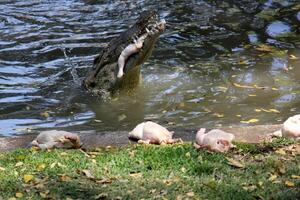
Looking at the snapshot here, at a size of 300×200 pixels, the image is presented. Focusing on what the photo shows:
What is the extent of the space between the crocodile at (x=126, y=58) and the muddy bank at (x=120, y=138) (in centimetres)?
270

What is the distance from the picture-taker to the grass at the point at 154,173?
472 centimetres

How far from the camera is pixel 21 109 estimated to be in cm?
898

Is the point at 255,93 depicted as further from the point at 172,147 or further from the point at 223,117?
the point at 172,147

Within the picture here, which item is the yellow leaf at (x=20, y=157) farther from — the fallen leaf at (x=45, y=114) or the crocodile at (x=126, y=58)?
the crocodile at (x=126, y=58)

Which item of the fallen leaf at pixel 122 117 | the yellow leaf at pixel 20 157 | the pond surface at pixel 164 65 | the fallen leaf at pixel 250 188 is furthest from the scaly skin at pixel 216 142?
the fallen leaf at pixel 122 117

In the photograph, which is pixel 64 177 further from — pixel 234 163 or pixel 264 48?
pixel 264 48

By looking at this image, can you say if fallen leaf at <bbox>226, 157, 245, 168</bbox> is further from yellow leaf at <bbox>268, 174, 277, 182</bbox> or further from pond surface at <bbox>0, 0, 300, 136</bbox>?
pond surface at <bbox>0, 0, 300, 136</bbox>

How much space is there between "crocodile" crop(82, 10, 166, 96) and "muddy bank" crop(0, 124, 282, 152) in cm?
270

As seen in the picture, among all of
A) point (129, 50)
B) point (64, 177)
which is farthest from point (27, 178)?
point (129, 50)

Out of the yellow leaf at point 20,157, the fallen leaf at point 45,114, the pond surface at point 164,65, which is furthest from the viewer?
the fallen leaf at point 45,114

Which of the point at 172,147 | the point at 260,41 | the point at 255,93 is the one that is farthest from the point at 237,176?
the point at 260,41

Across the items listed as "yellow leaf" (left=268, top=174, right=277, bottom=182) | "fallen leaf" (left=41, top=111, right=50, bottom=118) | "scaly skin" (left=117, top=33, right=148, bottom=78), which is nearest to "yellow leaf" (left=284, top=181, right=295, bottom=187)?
"yellow leaf" (left=268, top=174, right=277, bottom=182)

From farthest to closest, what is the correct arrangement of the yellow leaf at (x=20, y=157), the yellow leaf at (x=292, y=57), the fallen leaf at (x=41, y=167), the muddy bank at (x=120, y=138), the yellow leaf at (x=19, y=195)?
1. the yellow leaf at (x=292, y=57)
2. the muddy bank at (x=120, y=138)
3. the yellow leaf at (x=20, y=157)
4. the fallen leaf at (x=41, y=167)
5. the yellow leaf at (x=19, y=195)

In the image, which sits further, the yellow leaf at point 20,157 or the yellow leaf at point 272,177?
the yellow leaf at point 20,157
